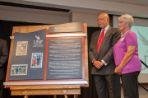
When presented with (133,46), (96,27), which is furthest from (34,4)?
(133,46)

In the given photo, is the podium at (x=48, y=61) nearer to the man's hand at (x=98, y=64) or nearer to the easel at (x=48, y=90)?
the easel at (x=48, y=90)

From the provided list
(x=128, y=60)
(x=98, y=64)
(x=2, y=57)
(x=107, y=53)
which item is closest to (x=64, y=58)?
(x=98, y=64)

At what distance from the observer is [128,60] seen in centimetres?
243

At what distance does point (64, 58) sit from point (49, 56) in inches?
7.7

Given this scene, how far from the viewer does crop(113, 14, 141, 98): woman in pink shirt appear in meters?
2.33

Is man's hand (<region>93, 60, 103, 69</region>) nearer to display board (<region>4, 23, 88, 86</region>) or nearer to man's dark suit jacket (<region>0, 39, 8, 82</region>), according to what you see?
display board (<region>4, 23, 88, 86</region>)

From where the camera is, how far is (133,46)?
2.46 m

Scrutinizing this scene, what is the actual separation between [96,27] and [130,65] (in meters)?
2.66

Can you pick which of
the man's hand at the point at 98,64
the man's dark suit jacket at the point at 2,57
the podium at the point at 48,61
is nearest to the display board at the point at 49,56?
the podium at the point at 48,61

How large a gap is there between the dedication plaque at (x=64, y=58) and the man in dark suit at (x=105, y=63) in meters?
0.24

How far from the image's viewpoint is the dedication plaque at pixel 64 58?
2799mm

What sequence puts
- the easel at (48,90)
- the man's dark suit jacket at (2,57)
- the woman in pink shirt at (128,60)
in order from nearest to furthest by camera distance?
the woman in pink shirt at (128,60)
the easel at (48,90)
the man's dark suit jacket at (2,57)

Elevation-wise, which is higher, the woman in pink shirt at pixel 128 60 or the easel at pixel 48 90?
the woman in pink shirt at pixel 128 60

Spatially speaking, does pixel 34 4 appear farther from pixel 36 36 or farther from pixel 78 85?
pixel 78 85
